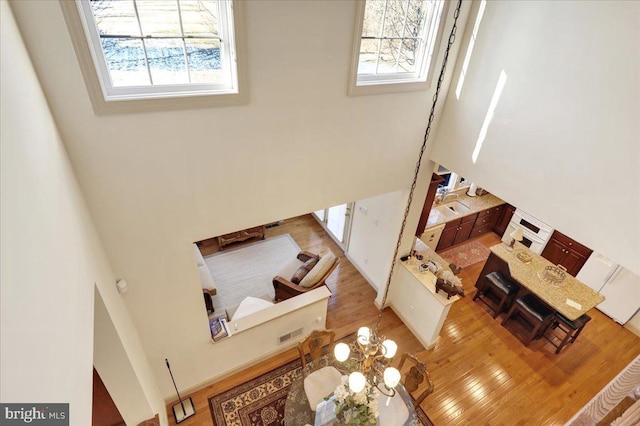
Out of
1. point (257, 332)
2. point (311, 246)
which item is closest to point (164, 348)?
point (257, 332)

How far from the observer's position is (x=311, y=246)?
7.17 metres

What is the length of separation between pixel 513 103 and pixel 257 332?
405 cm

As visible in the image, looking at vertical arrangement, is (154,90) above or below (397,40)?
below

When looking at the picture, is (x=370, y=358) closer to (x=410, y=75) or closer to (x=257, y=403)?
(x=257, y=403)

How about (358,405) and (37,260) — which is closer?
(37,260)

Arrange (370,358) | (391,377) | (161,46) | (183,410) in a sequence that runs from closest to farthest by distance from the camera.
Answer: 1. (161,46)
2. (391,377)
3. (370,358)
4. (183,410)

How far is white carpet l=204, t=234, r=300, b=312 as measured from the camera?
591 centimetres

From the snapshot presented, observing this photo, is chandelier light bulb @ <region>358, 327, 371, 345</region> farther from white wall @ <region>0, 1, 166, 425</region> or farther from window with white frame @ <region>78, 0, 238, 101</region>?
window with white frame @ <region>78, 0, 238, 101</region>

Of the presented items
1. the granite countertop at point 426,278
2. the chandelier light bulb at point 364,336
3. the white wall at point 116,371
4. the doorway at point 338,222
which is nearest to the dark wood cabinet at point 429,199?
the granite countertop at point 426,278

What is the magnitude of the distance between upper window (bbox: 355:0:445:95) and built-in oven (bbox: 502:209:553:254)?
14.9 feet

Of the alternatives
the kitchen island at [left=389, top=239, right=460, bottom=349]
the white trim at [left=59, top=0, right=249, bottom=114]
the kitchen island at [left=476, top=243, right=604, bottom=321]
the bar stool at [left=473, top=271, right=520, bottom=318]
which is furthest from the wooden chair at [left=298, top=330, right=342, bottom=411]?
the kitchen island at [left=476, top=243, right=604, bottom=321]

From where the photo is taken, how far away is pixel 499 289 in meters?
5.54

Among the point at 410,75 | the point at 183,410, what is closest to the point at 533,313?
the point at 410,75

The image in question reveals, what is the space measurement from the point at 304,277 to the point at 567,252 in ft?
17.1
